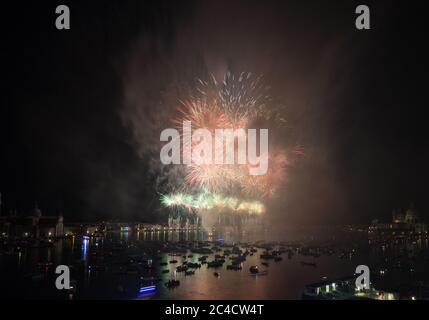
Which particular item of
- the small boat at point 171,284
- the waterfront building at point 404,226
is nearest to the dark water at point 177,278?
the small boat at point 171,284

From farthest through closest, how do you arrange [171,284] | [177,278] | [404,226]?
[404,226] < [177,278] < [171,284]

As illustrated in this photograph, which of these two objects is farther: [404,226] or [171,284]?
[404,226]

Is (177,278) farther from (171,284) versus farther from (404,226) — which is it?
(404,226)

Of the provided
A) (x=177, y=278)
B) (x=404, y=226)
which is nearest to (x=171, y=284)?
(x=177, y=278)

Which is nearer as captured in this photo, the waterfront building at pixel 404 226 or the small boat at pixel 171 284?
the small boat at pixel 171 284

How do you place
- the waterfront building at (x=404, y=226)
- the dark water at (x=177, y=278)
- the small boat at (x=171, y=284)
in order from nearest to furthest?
1. the dark water at (x=177, y=278)
2. the small boat at (x=171, y=284)
3. the waterfront building at (x=404, y=226)

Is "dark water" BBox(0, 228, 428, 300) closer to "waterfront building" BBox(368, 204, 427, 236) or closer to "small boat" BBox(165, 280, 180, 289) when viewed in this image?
"small boat" BBox(165, 280, 180, 289)

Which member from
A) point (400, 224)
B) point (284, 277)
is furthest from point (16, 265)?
point (400, 224)

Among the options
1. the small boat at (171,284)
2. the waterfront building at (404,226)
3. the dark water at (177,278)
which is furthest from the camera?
the waterfront building at (404,226)

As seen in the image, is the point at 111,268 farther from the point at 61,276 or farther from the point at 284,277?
the point at 284,277

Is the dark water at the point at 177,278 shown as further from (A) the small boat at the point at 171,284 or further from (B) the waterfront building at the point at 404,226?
(B) the waterfront building at the point at 404,226
